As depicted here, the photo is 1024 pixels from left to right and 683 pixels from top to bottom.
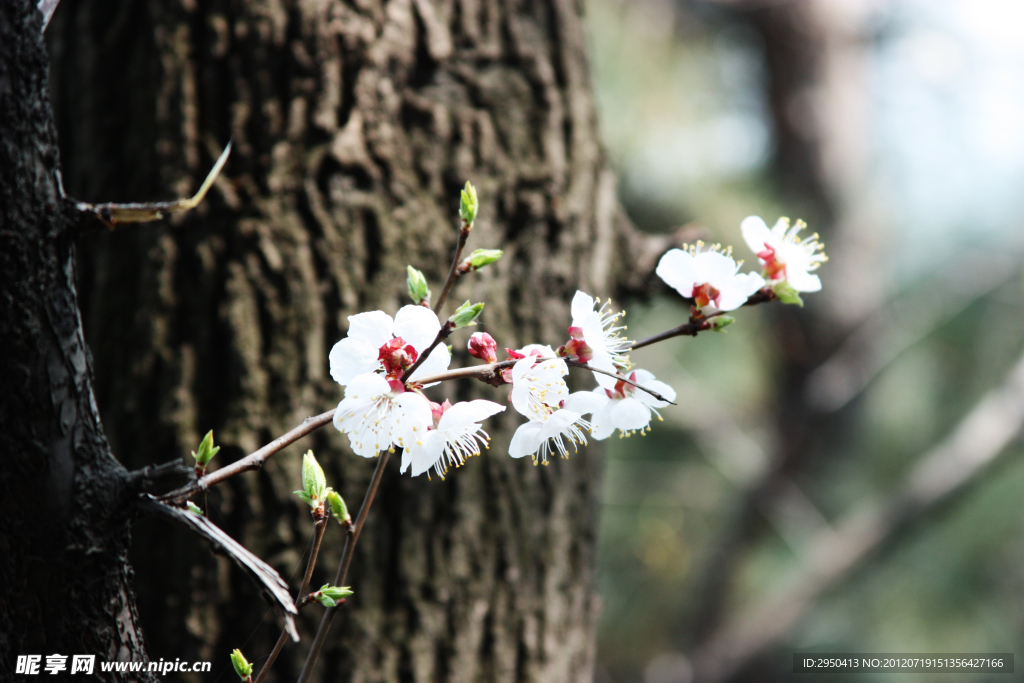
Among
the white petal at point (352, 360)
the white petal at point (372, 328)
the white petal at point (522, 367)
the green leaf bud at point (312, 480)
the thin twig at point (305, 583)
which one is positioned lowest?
the thin twig at point (305, 583)

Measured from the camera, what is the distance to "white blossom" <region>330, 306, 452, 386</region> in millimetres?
340

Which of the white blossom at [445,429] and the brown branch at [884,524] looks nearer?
the white blossom at [445,429]

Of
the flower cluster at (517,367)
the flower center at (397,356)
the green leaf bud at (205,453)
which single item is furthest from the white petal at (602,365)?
the green leaf bud at (205,453)

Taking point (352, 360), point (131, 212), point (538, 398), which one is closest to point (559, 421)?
point (538, 398)

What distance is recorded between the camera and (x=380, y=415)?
342 millimetres

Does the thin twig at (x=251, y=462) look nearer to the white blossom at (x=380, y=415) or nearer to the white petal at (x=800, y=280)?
the white blossom at (x=380, y=415)

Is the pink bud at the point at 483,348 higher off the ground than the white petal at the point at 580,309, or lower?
lower

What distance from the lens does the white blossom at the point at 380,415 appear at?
0.32 meters

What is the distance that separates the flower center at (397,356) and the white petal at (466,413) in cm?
4

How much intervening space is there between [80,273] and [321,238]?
0.94ft

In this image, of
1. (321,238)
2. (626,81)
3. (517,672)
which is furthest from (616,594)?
(321,238)

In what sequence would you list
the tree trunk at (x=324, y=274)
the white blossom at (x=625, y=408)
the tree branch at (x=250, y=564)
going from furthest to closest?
the tree trunk at (x=324, y=274) → the white blossom at (x=625, y=408) → the tree branch at (x=250, y=564)

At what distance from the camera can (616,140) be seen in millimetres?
2861

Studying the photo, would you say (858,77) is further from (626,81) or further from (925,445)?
(925,445)
